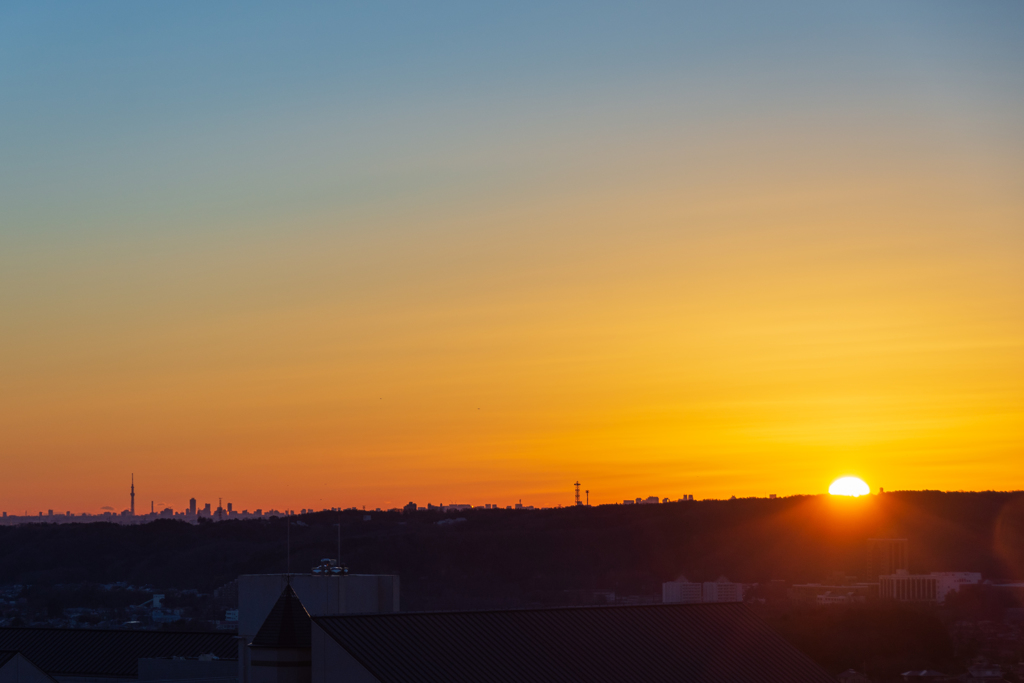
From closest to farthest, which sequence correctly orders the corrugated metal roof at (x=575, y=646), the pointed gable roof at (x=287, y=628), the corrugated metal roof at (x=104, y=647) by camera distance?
the pointed gable roof at (x=287, y=628) < the corrugated metal roof at (x=575, y=646) < the corrugated metal roof at (x=104, y=647)

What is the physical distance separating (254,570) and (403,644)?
170 metres

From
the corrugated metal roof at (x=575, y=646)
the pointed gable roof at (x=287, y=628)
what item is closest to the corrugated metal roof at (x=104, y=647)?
the corrugated metal roof at (x=575, y=646)

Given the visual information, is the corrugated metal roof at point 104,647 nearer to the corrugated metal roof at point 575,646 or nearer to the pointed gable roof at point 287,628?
the corrugated metal roof at point 575,646

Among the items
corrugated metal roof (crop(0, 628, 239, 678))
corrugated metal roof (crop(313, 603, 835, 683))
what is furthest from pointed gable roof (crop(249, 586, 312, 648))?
corrugated metal roof (crop(0, 628, 239, 678))

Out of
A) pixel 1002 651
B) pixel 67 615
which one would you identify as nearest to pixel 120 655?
pixel 1002 651

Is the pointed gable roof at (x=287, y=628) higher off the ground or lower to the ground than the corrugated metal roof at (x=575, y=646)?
higher

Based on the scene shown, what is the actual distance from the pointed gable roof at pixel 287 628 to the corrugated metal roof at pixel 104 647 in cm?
2192

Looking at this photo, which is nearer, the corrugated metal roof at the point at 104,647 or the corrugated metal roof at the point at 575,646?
the corrugated metal roof at the point at 575,646

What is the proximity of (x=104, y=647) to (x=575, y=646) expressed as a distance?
31161 millimetres

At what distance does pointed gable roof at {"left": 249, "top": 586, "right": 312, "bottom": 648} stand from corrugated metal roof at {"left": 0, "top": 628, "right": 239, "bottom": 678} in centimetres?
2192

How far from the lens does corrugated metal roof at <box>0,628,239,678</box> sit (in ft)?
190

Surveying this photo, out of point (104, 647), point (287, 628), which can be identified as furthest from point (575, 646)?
point (104, 647)

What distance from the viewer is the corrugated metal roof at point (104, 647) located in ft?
190

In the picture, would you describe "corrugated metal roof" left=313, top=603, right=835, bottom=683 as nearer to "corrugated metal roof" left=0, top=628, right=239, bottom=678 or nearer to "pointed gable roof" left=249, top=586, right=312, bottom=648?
"pointed gable roof" left=249, top=586, right=312, bottom=648
